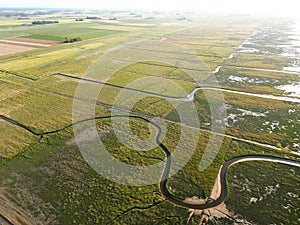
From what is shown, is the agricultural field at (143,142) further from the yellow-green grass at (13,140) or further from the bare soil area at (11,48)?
the bare soil area at (11,48)

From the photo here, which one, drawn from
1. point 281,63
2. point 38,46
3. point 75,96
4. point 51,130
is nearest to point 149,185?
point 51,130

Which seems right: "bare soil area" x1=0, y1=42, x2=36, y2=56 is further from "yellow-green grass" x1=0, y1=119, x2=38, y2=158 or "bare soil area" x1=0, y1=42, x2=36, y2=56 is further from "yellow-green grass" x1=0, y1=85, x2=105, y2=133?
"yellow-green grass" x1=0, y1=119, x2=38, y2=158

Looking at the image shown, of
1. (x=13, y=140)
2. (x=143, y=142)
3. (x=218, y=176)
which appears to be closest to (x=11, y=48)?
(x=13, y=140)

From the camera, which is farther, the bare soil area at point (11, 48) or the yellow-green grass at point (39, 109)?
the bare soil area at point (11, 48)

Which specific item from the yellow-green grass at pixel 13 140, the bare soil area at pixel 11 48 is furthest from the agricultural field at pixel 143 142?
the bare soil area at pixel 11 48

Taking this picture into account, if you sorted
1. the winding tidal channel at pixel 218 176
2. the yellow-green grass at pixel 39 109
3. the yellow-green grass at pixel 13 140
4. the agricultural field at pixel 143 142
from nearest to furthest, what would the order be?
the agricultural field at pixel 143 142 < the winding tidal channel at pixel 218 176 < the yellow-green grass at pixel 13 140 < the yellow-green grass at pixel 39 109

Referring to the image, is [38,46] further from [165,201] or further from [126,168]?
[165,201]

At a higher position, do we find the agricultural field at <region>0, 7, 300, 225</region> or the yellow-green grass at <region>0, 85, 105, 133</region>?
the yellow-green grass at <region>0, 85, 105, 133</region>

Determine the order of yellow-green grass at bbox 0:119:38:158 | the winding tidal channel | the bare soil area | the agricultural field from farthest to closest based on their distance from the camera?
the bare soil area < yellow-green grass at bbox 0:119:38:158 < the winding tidal channel < the agricultural field

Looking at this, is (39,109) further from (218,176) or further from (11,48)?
(11,48)

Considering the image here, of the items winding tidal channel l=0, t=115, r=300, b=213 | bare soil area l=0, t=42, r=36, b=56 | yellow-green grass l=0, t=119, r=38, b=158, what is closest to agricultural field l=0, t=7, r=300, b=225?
yellow-green grass l=0, t=119, r=38, b=158
